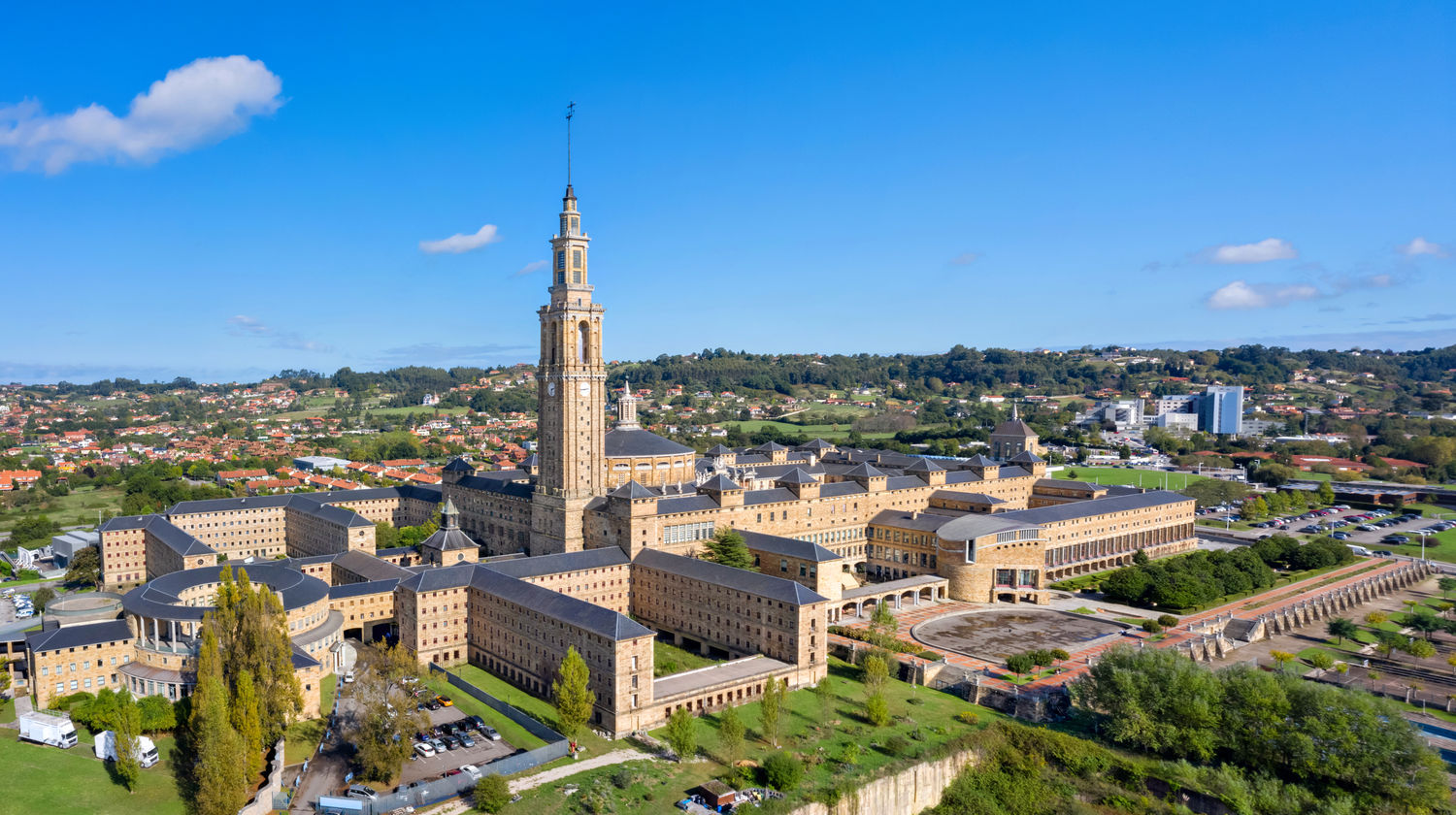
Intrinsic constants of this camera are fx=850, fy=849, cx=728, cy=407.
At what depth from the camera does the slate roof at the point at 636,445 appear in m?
90.6

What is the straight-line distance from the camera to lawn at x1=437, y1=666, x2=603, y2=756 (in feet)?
165

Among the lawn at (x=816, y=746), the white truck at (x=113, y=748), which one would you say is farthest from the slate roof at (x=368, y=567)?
the lawn at (x=816, y=746)

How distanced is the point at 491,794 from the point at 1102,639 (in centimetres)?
5139

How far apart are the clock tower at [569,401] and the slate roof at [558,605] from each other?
1397 centimetres

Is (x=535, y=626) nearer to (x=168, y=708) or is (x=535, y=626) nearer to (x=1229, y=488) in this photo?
(x=168, y=708)

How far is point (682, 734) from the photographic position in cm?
4753

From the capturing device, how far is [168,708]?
171ft

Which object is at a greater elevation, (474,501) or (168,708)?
(474,501)

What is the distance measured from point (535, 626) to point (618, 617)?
8409 mm

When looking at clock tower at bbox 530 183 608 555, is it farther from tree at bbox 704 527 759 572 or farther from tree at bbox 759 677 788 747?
tree at bbox 759 677 788 747

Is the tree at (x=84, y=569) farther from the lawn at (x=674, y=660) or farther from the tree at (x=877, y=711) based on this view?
the tree at (x=877, y=711)

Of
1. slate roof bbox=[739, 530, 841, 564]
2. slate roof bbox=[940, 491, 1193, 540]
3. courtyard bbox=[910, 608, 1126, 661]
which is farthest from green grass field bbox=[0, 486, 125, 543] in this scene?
slate roof bbox=[940, 491, 1193, 540]

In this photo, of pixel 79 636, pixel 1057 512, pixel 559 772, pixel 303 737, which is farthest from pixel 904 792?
pixel 1057 512

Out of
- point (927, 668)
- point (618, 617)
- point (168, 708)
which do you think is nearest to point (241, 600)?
point (168, 708)
